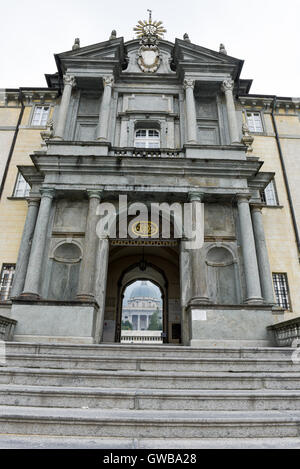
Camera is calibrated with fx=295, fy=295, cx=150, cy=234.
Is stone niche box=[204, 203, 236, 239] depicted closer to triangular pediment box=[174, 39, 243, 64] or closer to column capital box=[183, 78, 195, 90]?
column capital box=[183, 78, 195, 90]

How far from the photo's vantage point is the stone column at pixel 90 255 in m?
11.2

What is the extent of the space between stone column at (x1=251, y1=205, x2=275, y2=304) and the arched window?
21.0 ft

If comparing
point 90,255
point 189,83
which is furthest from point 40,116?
point 90,255

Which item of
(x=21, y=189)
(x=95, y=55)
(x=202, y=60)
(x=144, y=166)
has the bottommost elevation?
(x=144, y=166)

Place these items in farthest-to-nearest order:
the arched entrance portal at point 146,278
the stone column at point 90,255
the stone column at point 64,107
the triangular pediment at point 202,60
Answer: the arched entrance portal at point 146,278
the triangular pediment at point 202,60
the stone column at point 64,107
the stone column at point 90,255

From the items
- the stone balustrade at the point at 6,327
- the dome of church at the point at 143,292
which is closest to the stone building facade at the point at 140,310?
the dome of church at the point at 143,292

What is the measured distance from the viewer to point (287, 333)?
30.9 feet

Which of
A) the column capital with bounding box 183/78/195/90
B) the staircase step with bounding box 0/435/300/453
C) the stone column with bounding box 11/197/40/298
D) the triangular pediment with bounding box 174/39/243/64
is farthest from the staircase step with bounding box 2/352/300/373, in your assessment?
the triangular pediment with bounding box 174/39/243/64

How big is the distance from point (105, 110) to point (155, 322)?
85.4 m

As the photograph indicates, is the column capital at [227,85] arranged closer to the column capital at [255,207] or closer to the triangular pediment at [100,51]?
the triangular pediment at [100,51]

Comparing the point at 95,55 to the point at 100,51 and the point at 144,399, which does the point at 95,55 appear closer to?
the point at 100,51

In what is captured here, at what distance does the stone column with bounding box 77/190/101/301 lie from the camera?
442 inches

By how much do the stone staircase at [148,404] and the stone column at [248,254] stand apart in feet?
14.8

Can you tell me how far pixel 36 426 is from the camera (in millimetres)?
4191
